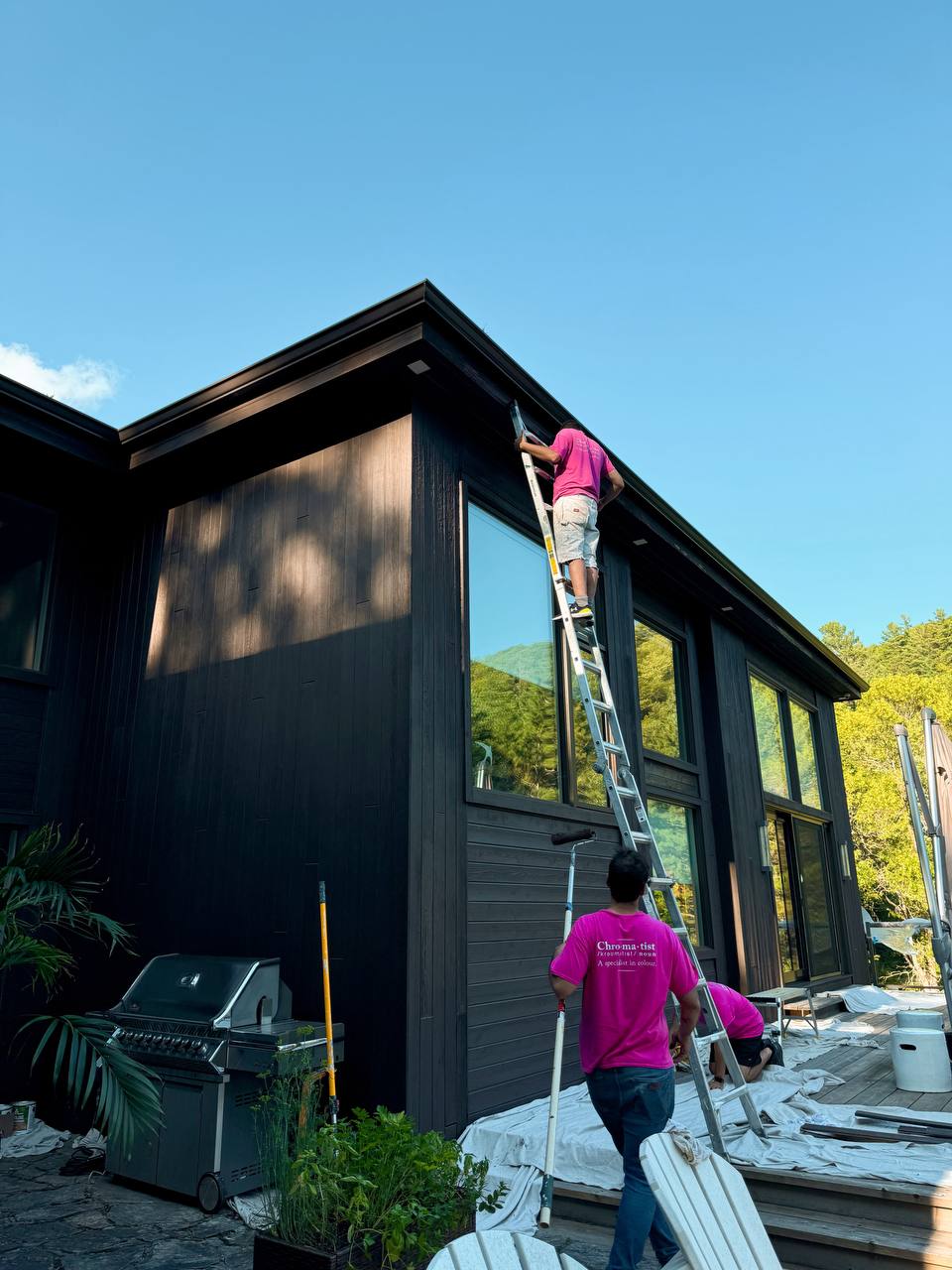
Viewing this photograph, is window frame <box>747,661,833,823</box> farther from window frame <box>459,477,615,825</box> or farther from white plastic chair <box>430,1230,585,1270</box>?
white plastic chair <box>430,1230,585,1270</box>

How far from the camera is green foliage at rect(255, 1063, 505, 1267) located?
10.0 ft

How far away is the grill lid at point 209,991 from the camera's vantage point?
437 cm

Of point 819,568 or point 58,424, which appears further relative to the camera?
point 819,568

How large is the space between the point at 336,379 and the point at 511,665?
7.41 ft

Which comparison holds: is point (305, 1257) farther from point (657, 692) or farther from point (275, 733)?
point (657, 692)

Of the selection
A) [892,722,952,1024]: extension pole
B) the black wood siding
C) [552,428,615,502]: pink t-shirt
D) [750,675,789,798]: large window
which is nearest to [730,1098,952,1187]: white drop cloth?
the black wood siding

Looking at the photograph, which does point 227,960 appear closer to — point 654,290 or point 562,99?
point 562,99

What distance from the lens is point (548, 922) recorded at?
576 centimetres

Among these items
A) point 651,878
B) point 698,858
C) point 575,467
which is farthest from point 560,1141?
point 698,858

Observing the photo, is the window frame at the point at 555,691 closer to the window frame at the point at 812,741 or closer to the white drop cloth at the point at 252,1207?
the white drop cloth at the point at 252,1207

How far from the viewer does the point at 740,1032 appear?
5496 millimetres

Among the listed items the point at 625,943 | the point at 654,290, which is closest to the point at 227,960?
the point at 625,943

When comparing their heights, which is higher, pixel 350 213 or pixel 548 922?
pixel 350 213

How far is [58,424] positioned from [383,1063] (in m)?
4.86
